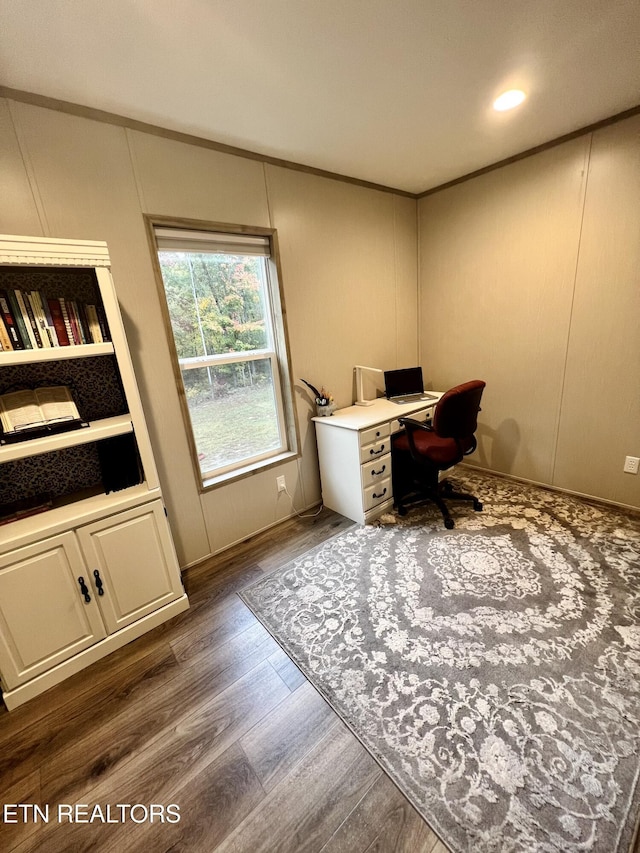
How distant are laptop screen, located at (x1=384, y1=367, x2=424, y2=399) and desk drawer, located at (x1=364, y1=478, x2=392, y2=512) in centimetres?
85

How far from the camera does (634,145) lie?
197cm

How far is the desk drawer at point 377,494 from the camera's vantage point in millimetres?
2428

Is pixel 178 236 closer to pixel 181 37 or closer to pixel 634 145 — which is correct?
pixel 181 37

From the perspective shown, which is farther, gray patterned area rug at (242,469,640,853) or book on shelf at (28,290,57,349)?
book on shelf at (28,290,57,349)

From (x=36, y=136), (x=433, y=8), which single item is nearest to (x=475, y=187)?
(x=433, y=8)

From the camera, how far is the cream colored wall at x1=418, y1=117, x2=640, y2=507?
214 cm

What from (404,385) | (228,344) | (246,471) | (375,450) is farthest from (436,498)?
(228,344)

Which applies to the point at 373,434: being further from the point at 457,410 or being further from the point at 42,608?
the point at 42,608

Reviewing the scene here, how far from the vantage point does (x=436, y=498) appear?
8.09 feet

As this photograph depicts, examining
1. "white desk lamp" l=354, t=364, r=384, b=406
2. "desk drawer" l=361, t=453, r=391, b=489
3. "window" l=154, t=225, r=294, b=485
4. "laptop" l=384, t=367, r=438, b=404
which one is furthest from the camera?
"laptop" l=384, t=367, r=438, b=404

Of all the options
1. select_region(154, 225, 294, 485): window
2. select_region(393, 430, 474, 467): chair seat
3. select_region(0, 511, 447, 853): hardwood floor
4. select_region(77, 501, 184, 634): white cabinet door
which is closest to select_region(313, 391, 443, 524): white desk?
select_region(393, 430, 474, 467): chair seat

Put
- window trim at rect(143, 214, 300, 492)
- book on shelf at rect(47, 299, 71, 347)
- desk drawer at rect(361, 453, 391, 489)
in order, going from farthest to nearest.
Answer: desk drawer at rect(361, 453, 391, 489) < window trim at rect(143, 214, 300, 492) < book on shelf at rect(47, 299, 71, 347)

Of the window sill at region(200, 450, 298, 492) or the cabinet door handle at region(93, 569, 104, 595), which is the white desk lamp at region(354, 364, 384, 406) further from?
the cabinet door handle at region(93, 569, 104, 595)

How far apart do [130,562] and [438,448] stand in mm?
1905
